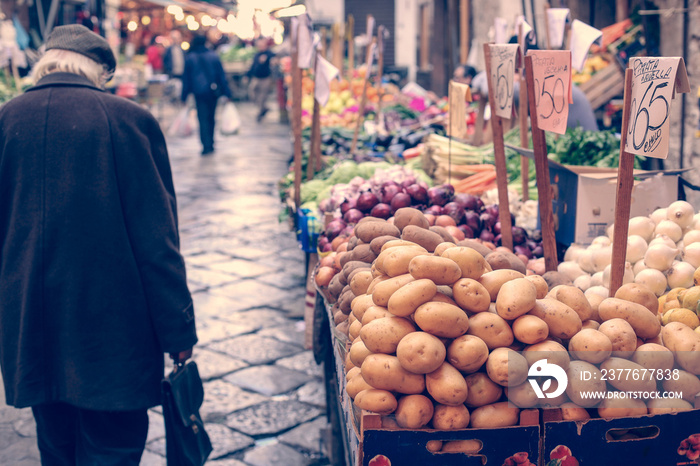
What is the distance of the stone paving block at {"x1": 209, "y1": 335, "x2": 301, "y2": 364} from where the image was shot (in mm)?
4289

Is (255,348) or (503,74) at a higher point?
(503,74)

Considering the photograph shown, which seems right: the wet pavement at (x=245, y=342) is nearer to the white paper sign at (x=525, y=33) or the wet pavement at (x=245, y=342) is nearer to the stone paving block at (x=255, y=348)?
the stone paving block at (x=255, y=348)

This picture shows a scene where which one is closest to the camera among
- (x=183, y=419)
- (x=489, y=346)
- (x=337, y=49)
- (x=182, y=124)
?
(x=489, y=346)

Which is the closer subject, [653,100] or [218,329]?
[653,100]

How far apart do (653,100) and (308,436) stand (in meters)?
2.31

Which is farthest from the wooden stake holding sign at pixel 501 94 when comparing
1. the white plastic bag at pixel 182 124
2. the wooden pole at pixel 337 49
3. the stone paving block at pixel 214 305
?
the white plastic bag at pixel 182 124

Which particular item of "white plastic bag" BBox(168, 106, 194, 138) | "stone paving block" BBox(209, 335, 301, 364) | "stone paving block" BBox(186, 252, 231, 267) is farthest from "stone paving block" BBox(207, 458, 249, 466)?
"white plastic bag" BBox(168, 106, 194, 138)

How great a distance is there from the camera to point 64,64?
229cm

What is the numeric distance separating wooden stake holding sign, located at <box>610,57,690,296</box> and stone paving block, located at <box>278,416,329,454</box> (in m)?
1.87

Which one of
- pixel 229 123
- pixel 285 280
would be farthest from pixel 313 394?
pixel 229 123

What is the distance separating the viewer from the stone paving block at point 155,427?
3414 millimetres

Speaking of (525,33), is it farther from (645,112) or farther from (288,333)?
(288,333)

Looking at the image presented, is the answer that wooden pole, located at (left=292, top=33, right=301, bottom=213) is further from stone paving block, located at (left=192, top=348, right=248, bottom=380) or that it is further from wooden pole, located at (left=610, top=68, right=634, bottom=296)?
wooden pole, located at (left=610, top=68, right=634, bottom=296)

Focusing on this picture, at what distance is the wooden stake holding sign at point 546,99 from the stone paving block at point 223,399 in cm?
199
